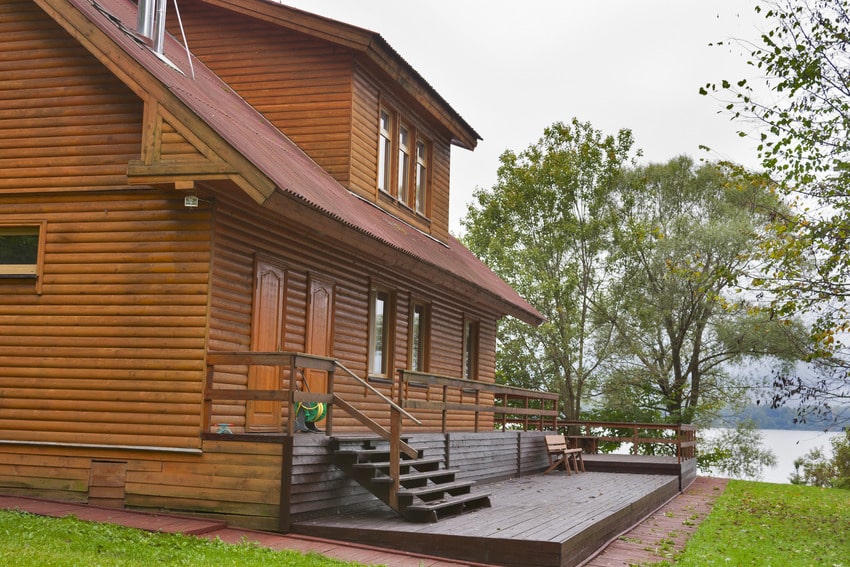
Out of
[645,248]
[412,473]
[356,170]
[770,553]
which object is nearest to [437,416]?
[356,170]

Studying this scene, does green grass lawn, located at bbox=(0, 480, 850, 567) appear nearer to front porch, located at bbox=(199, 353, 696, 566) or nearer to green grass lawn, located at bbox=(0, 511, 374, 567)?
green grass lawn, located at bbox=(0, 511, 374, 567)

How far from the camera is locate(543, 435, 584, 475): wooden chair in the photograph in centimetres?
1978

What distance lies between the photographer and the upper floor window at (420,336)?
17.8 meters

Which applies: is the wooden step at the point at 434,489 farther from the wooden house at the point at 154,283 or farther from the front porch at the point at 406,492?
the wooden house at the point at 154,283

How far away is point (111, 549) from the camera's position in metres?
8.20

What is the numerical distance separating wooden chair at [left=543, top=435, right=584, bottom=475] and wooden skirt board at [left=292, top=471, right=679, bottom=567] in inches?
217

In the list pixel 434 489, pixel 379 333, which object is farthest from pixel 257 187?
pixel 379 333

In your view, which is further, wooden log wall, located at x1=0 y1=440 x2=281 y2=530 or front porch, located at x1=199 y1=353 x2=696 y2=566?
wooden log wall, located at x1=0 y1=440 x2=281 y2=530

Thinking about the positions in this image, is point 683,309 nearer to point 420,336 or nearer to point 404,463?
point 420,336

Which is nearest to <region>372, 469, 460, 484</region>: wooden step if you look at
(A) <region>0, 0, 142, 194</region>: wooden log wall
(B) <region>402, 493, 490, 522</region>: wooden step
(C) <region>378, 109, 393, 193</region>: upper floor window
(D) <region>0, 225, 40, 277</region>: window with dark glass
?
(B) <region>402, 493, 490, 522</region>: wooden step

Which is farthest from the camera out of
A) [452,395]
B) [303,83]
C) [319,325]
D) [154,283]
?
[452,395]

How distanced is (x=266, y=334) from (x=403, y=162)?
6837 mm

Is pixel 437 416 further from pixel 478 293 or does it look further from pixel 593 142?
pixel 593 142

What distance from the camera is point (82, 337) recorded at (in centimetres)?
1098
